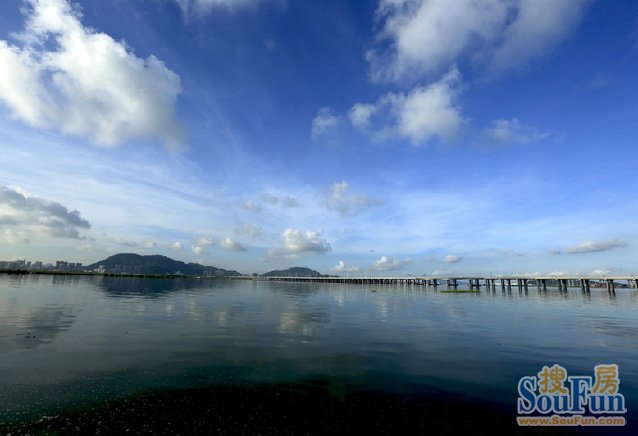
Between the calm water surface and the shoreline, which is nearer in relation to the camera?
the shoreline

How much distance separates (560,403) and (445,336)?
1617cm

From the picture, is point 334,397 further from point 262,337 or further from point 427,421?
point 262,337

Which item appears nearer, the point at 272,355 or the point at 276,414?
the point at 276,414

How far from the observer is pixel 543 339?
3091 centimetres

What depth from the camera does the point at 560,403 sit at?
598 inches

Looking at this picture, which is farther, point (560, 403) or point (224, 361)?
point (224, 361)

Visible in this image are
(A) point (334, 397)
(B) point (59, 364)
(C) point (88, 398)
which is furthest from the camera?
(B) point (59, 364)

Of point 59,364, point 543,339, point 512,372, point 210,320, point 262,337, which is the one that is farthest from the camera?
point 210,320

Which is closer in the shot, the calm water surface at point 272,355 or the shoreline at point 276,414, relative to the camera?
the shoreline at point 276,414

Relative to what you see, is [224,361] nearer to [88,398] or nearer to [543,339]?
[88,398]

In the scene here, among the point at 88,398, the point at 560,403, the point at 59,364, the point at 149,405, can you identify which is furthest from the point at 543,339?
the point at 59,364

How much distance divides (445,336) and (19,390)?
31.2 metres

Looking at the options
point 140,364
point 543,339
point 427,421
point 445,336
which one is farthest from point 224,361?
point 543,339

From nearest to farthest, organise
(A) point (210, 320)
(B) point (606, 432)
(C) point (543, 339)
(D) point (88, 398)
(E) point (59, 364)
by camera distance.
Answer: (B) point (606, 432), (D) point (88, 398), (E) point (59, 364), (C) point (543, 339), (A) point (210, 320)
